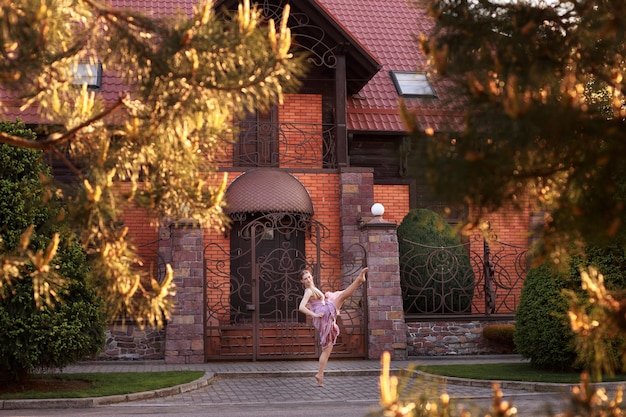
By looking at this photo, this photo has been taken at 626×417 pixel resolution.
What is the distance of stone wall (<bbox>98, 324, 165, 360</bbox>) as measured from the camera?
1505 centimetres

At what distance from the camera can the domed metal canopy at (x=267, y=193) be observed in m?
16.4

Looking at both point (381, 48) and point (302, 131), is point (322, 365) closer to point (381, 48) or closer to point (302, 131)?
point (302, 131)

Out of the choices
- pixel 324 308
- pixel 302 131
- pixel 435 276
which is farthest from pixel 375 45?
pixel 324 308

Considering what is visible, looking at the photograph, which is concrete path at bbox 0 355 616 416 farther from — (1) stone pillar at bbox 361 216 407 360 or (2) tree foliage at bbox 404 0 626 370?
(2) tree foliage at bbox 404 0 626 370

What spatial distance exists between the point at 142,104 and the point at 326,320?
7.96 m

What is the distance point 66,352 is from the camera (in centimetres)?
1070

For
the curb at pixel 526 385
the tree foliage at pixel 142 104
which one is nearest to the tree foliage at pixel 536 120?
the tree foliage at pixel 142 104

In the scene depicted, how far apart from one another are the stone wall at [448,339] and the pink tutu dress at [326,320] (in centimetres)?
423

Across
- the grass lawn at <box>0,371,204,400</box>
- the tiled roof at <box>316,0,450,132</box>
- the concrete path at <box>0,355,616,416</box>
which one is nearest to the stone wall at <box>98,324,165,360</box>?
the concrete path at <box>0,355,616,416</box>

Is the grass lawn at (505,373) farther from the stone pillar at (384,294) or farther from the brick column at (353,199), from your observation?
the brick column at (353,199)

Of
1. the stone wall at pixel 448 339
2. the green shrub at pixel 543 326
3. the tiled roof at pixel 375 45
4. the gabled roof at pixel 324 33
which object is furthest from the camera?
the tiled roof at pixel 375 45

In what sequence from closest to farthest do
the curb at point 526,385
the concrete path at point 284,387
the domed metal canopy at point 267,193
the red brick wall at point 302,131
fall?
the concrete path at point 284,387 < the curb at point 526,385 < the domed metal canopy at point 267,193 < the red brick wall at point 302,131

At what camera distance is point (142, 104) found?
174 inches

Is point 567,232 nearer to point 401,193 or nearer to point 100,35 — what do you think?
point 100,35
